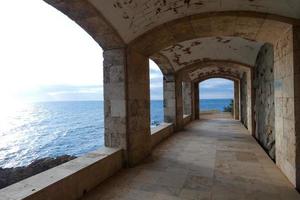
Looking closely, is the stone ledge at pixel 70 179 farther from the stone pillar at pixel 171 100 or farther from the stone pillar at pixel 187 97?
the stone pillar at pixel 187 97

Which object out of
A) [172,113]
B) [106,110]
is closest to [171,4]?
[106,110]

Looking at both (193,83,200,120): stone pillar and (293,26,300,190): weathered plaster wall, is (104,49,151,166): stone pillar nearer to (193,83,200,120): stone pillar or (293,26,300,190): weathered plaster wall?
(293,26,300,190): weathered plaster wall

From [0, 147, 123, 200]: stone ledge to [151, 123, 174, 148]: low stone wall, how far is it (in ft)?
5.94

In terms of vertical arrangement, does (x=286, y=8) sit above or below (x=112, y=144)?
above

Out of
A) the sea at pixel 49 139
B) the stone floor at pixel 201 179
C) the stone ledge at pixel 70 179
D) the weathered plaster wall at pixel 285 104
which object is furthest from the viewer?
the sea at pixel 49 139

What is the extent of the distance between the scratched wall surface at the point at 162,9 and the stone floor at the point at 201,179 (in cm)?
217

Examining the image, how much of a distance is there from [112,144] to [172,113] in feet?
12.9

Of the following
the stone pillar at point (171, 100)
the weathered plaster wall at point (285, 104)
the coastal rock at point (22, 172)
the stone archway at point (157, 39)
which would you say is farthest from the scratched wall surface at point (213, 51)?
the coastal rock at point (22, 172)

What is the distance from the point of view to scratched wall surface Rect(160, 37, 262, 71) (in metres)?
4.98

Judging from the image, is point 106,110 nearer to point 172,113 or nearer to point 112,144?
point 112,144

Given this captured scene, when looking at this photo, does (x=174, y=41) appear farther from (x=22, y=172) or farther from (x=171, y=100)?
(x=22, y=172)

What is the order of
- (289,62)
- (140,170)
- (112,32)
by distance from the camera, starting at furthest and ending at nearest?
(140,170), (112,32), (289,62)

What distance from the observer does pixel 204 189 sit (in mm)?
2574

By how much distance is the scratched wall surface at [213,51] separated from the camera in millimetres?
4980
